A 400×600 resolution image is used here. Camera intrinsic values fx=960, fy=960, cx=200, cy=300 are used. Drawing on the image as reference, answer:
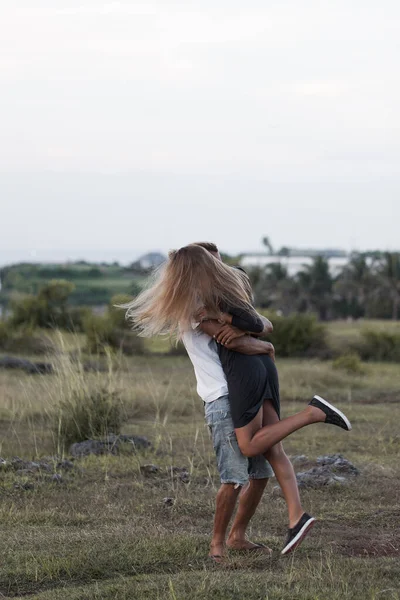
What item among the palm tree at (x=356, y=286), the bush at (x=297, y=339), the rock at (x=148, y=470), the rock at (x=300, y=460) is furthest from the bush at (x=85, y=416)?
the palm tree at (x=356, y=286)

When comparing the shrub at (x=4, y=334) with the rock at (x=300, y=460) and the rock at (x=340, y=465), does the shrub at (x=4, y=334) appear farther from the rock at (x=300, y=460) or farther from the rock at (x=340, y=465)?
the rock at (x=340, y=465)

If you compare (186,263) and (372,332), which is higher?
(186,263)

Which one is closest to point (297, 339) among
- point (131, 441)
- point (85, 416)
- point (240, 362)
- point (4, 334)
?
point (4, 334)

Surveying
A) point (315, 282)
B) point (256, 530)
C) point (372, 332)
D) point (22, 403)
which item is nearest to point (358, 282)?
point (315, 282)

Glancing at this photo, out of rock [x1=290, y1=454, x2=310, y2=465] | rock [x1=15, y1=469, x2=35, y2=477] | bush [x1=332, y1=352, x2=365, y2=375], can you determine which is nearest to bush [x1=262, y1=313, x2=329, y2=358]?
bush [x1=332, y1=352, x2=365, y2=375]

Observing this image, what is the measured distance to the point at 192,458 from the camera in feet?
29.6

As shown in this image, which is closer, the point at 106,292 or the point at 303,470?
the point at 303,470

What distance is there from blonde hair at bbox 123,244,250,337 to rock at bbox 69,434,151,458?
414 cm

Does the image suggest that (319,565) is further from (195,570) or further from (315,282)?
(315,282)

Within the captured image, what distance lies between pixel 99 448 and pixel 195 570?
4254 mm

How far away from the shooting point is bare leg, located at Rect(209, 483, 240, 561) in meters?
5.29

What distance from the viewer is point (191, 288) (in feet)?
17.3

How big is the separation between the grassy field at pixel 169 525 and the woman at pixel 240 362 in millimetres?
540

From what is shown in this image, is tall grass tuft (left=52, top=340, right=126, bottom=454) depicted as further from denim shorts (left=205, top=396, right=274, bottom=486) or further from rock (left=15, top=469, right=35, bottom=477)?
denim shorts (left=205, top=396, right=274, bottom=486)
